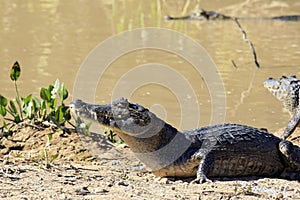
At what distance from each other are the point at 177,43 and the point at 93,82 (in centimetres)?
370

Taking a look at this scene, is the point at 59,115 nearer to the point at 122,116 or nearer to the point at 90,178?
the point at 122,116

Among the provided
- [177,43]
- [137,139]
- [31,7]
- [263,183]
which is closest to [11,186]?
[137,139]

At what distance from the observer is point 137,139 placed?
5.47 metres

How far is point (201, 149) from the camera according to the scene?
5.63 meters

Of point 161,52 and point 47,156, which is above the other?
point 47,156

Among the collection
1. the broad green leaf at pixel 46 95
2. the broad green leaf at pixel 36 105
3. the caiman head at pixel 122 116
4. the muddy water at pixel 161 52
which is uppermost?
the caiman head at pixel 122 116

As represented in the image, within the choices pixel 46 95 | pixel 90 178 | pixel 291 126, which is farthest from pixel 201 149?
pixel 291 126

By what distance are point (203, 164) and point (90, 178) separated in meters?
0.95

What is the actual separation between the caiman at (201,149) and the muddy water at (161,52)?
2529 mm

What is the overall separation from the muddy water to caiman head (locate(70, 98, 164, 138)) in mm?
2745

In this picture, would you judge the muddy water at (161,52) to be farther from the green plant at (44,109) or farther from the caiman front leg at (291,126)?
the green plant at (44,109)

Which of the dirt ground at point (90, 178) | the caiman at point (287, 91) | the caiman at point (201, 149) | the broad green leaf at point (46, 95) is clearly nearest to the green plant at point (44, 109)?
the broad green leaf at point (46, 95)

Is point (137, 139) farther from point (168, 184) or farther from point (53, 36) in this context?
point (53, 36)

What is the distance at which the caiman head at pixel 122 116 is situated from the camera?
17.0ft
